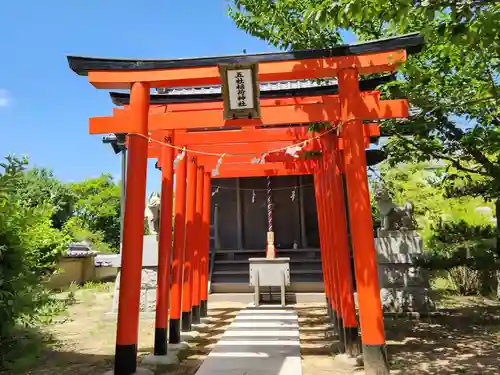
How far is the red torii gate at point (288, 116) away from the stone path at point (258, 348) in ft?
4.12

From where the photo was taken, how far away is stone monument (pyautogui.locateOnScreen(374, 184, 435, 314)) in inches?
342

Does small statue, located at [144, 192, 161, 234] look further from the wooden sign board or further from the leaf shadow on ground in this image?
the leaf shadow on ground

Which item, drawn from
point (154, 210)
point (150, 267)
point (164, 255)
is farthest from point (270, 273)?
point (164, 255)

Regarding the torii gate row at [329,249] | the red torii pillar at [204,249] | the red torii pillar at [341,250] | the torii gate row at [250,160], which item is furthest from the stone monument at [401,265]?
the red torii pillar at [204,249]

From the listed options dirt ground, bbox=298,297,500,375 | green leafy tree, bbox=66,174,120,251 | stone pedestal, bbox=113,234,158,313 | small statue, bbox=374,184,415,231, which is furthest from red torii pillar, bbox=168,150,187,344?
green leafy tree, bbox=66,174,120,251

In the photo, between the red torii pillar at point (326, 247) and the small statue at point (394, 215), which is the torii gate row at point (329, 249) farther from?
the small statue at point (394, 215)

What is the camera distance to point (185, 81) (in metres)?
5.45

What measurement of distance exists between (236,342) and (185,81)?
4.59 meters

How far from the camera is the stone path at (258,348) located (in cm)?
534

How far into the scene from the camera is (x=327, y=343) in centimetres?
680

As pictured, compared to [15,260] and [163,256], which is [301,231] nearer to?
[163,256]

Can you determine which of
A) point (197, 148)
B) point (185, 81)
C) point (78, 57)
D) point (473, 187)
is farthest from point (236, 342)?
point (473, 187)

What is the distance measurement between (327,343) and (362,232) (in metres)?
2.91

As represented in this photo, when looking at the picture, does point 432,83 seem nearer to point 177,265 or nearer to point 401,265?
point 401,265
